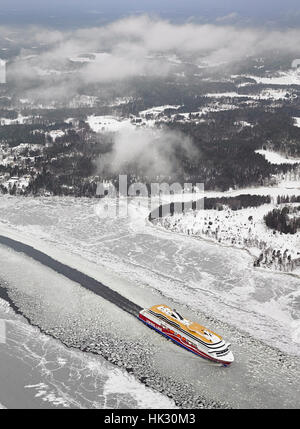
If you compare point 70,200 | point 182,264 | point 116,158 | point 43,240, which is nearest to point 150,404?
point 182,264

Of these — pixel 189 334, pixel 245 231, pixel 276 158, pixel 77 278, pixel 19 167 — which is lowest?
pixel 189 334

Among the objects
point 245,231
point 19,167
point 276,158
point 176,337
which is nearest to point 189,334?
point 176,337

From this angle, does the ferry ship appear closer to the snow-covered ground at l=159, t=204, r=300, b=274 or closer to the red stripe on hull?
the red stripe on hull

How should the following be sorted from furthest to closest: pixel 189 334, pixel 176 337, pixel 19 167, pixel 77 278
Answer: pixel 19 167 → pixel 77 278 → pixel 176 337 → pixel 189 334

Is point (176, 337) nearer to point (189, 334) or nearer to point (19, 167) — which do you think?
point (189, 334)

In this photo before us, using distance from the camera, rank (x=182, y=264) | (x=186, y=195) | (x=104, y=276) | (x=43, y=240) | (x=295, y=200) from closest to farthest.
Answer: (x=104, y=276), (x=182, y=264), (x=43, y=240), (x=295, y=200), (x=186, y=195)

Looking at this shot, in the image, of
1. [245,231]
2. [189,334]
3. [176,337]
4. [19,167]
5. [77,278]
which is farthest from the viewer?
[19,167]

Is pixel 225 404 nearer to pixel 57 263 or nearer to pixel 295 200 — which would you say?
pixel 57 263

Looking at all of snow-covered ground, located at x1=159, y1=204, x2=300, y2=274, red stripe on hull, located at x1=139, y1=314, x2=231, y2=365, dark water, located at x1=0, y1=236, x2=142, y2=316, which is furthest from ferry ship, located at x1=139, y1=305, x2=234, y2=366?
snow-covered ground, located at x1=159, y1=204, x2=300, y2=274
